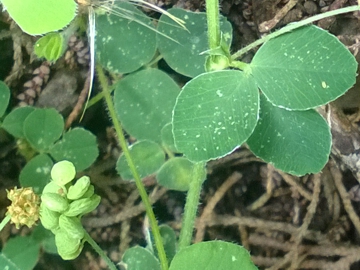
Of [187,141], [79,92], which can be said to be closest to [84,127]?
[79,92]

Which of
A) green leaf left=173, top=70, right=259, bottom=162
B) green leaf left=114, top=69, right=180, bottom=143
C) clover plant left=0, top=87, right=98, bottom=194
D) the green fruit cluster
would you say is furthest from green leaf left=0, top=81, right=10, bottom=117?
green leaf left=173, top=70, right=259, bottom=162

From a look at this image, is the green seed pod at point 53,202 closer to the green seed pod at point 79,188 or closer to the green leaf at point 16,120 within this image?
the green seed pod at point 79,188

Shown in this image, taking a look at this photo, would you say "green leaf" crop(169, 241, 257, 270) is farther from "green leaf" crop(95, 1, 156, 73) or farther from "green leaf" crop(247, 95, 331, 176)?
"green leaf" crop(95, 1, 156, 73)

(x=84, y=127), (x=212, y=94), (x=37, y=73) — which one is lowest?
(x=84, y=127)

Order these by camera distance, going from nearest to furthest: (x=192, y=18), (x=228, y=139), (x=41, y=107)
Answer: (x=228, y=139), (x=192, y=18), (x=41, y=107)

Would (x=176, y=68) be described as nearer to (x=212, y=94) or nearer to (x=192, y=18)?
(x=192, y=18)
